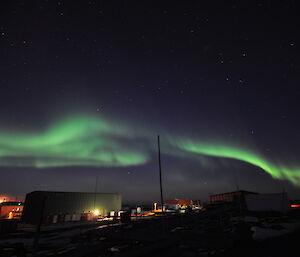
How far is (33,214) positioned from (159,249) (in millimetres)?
42795

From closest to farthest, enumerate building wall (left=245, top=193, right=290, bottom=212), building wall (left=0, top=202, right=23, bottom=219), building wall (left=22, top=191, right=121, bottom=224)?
building wall (left=245, top=193, right=290, bottom=212)
building wall (left=22, top=191, right=121, bottom=224)
building wall (left=0, top=202, right=23, bottom=219)

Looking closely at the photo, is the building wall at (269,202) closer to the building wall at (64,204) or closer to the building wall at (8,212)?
the building wall at (64,204)

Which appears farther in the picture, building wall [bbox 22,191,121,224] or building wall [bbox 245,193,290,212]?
building wall [bbox 22,191,121,224]

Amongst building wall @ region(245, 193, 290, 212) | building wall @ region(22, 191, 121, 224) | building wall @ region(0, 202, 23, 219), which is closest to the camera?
building wall @ region(245, 193, 290, 212)

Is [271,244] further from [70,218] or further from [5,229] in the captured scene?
[70,218]

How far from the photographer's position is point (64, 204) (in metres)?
46.4

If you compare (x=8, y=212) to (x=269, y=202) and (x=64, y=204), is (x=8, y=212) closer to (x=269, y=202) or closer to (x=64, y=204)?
(x=64, y=204)

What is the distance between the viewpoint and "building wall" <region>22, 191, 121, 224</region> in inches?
1750

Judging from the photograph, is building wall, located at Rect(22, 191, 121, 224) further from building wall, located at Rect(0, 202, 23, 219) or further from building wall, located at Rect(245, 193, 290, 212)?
building wall, located at Rect(245, 193, 290, 212)

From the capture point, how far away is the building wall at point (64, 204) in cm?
4444

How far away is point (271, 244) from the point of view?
13734 mm

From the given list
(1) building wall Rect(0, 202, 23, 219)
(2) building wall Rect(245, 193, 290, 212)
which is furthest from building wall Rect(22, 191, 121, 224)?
(2) building wall Rect(245, 193, 290, 212)

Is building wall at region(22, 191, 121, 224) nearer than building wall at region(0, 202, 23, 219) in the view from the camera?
Yes

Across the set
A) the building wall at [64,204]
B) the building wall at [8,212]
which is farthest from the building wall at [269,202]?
the building wall at [8,212]
